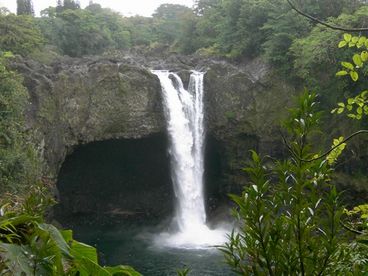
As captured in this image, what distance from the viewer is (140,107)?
56.2ft

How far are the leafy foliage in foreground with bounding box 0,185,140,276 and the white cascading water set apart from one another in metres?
16.2

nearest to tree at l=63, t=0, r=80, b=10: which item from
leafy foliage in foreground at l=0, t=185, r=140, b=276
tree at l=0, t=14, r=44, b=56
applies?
tree at l=0, t=14, r=44, b=56

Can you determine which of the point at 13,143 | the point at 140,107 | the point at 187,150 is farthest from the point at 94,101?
the point at 13,143

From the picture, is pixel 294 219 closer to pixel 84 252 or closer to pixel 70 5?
pixel 84 252

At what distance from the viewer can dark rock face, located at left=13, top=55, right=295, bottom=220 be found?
15523 millimetres

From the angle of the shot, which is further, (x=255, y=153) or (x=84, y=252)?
(x=255, y=153)

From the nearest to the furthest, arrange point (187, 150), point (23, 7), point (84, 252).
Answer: point (84, 252) → point (187, 150) → point (23, 7)

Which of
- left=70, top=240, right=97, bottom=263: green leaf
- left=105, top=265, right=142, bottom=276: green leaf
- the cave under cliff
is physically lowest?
the cave under cliff

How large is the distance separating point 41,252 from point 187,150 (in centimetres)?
1738

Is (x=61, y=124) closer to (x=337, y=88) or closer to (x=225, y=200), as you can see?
(x=225, y=200)

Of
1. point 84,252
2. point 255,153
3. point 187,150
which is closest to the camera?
point 84,252

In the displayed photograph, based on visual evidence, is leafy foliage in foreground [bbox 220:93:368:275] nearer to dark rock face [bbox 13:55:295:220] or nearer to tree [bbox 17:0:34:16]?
dark rock face [bbox 13:55:295:220]

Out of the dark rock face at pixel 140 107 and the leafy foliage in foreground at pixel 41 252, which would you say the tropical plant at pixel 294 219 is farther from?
the dark rock face at pixel 140 107

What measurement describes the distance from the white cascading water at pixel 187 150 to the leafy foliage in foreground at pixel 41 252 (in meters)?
16.2
